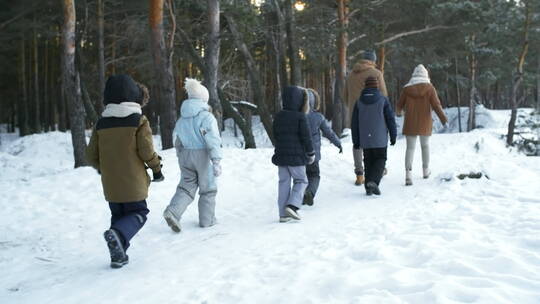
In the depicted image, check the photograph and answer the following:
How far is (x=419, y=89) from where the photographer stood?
27.9ft

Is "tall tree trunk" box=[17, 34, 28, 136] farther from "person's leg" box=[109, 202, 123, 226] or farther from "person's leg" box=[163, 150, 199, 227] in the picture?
"person's leg" box=[109, 202, 123, 226]

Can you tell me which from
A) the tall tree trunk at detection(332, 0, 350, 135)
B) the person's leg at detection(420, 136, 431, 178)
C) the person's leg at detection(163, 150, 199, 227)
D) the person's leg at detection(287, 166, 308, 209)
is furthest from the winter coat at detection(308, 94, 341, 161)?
the tall tree trunk at detection(332, 0, 350, 135)

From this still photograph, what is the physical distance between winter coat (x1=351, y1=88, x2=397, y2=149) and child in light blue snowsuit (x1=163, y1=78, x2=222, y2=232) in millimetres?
2824

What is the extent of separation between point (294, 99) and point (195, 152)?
153 centimetres

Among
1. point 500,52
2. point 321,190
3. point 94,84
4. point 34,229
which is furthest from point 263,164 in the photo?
point 500,52

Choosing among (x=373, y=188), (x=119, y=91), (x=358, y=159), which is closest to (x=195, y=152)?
(x=119, y=91)

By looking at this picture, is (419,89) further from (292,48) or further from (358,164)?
(292,48)

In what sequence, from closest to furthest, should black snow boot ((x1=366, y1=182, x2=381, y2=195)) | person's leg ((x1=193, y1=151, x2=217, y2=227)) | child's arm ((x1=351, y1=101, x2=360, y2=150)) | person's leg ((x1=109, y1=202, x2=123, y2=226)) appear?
Answer: 1. person's leg ((x1=109, y1=202, x2=123, y2=226))
2. person's leg ((x1=193, y1=151, x2=217, y2=227))
3. black snow boot ((x1=366, y1=182, x2=381, y2=195))
4. child's arm ((x1=351, y1=101, x2=360, y2=150))

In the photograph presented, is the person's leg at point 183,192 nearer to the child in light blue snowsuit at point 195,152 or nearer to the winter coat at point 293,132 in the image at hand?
the child in light blue snowsuit at point 195,152

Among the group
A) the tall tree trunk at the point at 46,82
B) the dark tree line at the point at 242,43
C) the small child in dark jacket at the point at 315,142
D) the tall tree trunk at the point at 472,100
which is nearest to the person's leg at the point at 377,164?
the small child in dark jacket at the point at 315,142

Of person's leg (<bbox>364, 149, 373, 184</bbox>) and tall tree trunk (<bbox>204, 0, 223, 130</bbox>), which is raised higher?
tall tree trunk (<bbox>204, 0, 223, 130</bbox>)

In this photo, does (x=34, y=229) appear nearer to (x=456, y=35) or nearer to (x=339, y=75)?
(x=339, y=75)

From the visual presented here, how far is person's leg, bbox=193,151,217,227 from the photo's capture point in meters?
6.13

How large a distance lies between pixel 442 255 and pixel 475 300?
3.25 ft
